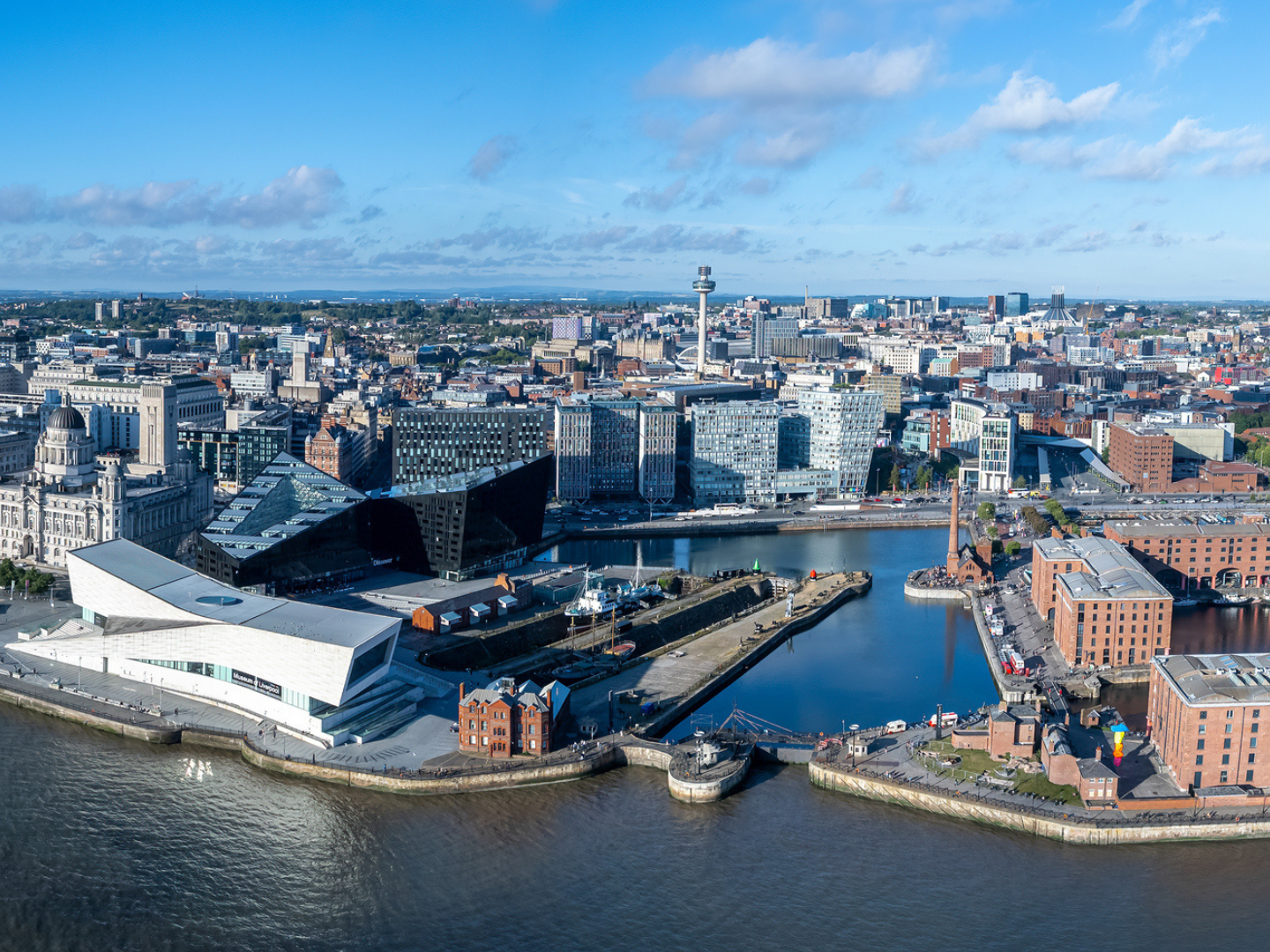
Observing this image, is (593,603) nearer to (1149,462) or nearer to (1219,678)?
(1219,678)

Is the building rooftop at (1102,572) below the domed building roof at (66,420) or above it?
below

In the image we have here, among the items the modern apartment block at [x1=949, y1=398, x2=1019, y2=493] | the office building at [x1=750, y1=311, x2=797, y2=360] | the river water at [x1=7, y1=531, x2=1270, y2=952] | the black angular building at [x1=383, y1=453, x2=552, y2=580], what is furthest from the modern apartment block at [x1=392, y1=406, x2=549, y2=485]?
the office building at [x1=750, y1=311, x2=797, y2=360]

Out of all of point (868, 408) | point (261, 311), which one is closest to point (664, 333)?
point (261, 311)

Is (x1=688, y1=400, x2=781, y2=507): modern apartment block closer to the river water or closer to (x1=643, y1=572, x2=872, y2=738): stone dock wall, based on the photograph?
(x1=643, y1=572, x2=872, y2=738): stone dock wall

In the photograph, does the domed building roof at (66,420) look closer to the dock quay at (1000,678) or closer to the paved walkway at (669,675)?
the paved walkway at (669,675)

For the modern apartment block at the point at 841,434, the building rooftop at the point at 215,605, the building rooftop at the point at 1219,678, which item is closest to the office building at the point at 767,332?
the modern apartment block at the point at 841,434

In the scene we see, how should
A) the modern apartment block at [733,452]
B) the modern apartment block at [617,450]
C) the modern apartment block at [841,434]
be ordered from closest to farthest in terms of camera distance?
the modern apartment block at [617,450] → the modern apartment block at [733,452] → the modern apartment block at [841,434]
